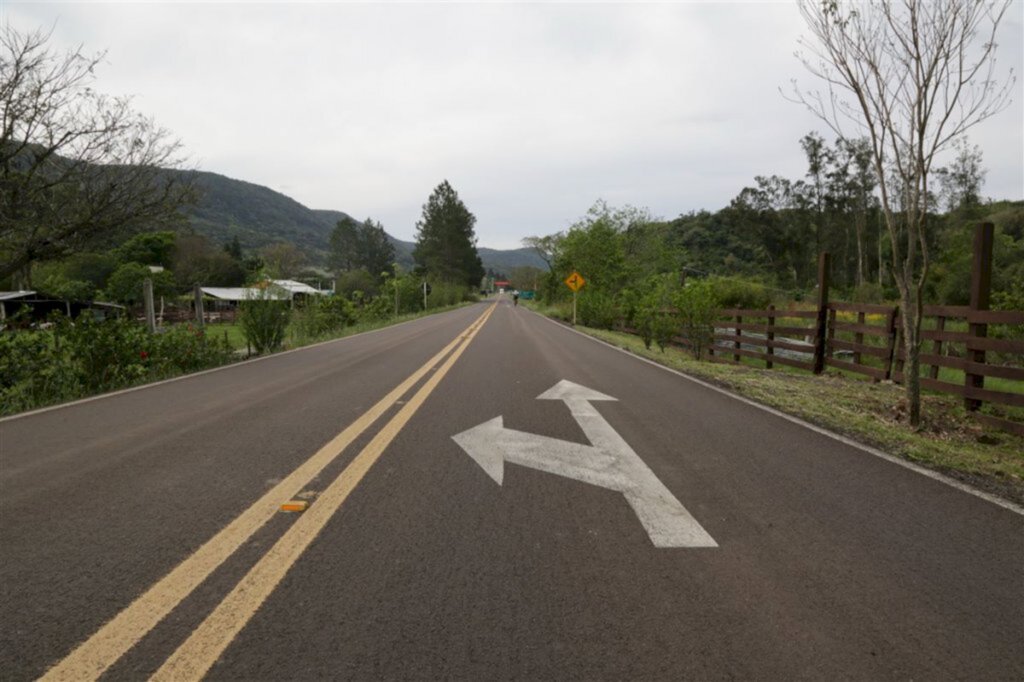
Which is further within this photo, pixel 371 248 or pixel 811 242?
pixel 371 248

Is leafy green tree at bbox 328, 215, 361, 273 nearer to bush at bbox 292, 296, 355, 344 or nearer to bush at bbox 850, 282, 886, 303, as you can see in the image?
bush at bbox 292, 296, 355, 344

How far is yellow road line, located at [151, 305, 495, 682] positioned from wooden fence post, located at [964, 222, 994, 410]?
709cm

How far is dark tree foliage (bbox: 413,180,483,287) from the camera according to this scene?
86.9m

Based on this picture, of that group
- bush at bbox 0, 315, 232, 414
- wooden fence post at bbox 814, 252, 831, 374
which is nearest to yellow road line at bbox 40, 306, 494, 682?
bush at bbox 0, 315, 232, 414

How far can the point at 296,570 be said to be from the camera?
265cm

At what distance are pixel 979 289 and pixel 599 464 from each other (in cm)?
583

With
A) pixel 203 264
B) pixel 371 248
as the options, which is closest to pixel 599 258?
pixel 203 264

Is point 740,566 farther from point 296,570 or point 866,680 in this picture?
point 296,570

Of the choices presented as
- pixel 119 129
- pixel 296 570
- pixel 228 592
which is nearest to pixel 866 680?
pixel 296 570

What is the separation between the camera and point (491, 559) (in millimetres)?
2814

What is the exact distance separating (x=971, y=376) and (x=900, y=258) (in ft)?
5.49

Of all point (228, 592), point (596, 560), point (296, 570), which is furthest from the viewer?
point (596, 560)

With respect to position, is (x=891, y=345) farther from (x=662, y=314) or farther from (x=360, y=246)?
(x=360, y=246)

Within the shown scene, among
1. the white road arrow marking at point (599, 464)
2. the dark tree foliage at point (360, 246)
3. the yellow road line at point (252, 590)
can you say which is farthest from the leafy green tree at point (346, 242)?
the yellow road line at point (252, 590)
